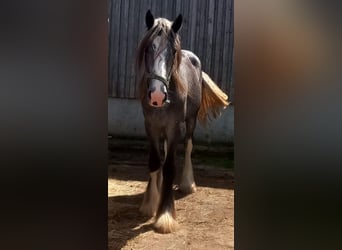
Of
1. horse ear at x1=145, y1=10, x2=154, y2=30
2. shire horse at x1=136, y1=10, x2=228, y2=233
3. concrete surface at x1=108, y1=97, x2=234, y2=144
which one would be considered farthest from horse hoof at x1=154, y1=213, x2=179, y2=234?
concrete surface at x1=108, y1=97, x2=234, y2=144

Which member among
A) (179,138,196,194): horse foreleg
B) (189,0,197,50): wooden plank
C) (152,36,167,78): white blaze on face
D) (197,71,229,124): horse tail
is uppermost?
(189,0,197,50): wooden plank

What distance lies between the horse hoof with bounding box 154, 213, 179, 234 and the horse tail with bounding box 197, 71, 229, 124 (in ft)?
4.86

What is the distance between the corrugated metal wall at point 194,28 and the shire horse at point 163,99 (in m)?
1.31

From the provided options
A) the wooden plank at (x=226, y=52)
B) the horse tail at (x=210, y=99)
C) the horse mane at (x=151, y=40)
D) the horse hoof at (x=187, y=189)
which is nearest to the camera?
the horse mane at (x=151, y=40)

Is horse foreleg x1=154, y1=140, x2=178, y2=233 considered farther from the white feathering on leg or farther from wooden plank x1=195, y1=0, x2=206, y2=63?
wooden plank x1=195, y1=0, x2=206, y2=63

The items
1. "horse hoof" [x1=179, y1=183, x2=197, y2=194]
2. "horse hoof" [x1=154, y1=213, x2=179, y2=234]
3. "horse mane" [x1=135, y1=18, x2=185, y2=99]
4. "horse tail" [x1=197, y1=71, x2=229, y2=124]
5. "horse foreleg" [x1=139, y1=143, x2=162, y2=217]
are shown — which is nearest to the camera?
"horse mane" [x1=135, y1=18, x2=185, y2=99]

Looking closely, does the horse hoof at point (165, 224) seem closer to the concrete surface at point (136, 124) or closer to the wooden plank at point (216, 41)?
the concrete surface at point (136, 124)

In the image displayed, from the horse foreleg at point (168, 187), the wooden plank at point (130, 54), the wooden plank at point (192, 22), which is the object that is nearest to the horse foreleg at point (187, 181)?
the horse foreleg at point (168, 187)

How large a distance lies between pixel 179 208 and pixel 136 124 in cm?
183

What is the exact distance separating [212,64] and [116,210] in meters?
2.31

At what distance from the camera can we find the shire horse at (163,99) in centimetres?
219

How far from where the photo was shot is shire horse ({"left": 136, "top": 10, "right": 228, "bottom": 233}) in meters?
2.19
